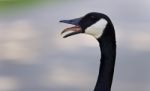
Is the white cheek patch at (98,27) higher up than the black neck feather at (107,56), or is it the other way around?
the white cheek patch at (98,27)

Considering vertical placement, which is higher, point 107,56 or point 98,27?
point 98,27

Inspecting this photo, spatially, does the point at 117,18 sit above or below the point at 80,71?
above

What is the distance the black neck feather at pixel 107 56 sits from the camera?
12.2 ft

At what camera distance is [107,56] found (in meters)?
3.79

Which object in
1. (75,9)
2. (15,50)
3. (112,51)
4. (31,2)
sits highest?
(31,2)

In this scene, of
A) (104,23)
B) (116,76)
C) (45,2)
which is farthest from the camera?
(45,2)

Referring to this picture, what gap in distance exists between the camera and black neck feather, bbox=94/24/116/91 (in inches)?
146

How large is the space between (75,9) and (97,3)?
0.33m

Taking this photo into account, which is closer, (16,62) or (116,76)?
(116,76)

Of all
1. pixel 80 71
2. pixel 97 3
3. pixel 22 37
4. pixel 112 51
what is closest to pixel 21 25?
pixel 22 37

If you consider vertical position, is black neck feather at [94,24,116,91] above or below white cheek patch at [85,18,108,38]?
below

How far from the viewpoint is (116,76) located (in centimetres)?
597

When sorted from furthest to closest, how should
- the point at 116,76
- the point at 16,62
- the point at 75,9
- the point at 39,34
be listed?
the point at 75,9, the point at 39,34, the point at 16,62, the point at 116,76

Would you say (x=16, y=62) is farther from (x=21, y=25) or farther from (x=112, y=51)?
(x=112, y=51)
